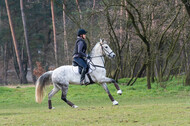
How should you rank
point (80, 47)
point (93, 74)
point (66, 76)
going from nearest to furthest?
point (80, 47)
point (93, 74)
point (66, 76)

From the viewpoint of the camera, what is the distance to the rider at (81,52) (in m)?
15.1

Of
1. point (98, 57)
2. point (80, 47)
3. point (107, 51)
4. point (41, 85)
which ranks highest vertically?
point (80, 47)

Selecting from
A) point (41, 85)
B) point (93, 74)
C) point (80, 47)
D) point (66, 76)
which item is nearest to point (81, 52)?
point (80, 47)

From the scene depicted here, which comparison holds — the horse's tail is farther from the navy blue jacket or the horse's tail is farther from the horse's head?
the horse's head

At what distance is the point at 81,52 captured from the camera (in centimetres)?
1508

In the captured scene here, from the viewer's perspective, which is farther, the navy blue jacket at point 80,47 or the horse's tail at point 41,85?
the horse's tail at point 41,85

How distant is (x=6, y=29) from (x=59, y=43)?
8.09 m

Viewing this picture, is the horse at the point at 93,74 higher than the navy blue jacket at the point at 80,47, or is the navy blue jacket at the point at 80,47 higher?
the navy blue jacket at the point at 80,47

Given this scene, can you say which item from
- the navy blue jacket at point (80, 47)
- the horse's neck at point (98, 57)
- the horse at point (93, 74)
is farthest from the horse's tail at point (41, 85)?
the horse's neck at point (98, 57)

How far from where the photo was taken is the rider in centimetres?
1508

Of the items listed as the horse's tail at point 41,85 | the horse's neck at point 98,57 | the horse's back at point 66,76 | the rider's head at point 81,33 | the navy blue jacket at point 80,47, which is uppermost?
the rider's head at point 81,33

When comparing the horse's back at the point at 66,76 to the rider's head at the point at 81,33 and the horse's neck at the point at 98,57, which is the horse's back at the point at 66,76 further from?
the rider's head at the point at 81,33

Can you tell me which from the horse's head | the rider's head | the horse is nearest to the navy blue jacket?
the rider's head

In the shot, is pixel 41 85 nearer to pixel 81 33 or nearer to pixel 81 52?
pixel 81 52
